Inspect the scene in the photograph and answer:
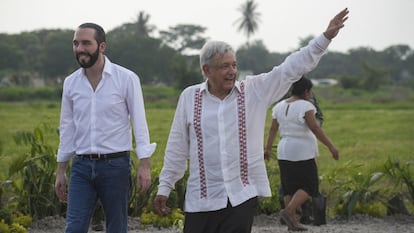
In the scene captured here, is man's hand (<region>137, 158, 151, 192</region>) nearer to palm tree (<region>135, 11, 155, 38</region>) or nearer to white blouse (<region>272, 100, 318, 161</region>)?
white blouse (<region>272, 100, 318, 161</region>)

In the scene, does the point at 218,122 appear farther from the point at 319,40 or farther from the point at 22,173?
the point at 22,173

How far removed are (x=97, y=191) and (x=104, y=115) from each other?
1.62ft

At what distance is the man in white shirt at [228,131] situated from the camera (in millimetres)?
4305

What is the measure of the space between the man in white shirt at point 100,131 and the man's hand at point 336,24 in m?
1.31

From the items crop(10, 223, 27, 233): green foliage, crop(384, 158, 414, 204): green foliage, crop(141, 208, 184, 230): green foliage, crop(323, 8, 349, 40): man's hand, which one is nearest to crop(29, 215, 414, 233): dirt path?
crop(141, 208, 184, 230): green foliage

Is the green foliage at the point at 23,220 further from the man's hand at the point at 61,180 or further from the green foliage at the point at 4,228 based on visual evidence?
the man's hand at the point at 61,180

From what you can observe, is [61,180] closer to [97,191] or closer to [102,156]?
[97,191]

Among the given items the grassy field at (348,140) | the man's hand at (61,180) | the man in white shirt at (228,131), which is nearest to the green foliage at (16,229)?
the grassy field at (348,140)

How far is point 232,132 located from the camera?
4.34m

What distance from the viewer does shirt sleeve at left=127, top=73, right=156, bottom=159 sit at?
4871 millimetres

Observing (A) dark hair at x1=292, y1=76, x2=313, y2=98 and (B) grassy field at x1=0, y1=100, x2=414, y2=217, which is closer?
(A) dark hair at x1=292, y1=76, x2=313, y2=98

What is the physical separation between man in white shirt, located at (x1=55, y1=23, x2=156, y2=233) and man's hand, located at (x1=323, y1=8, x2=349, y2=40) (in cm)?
131

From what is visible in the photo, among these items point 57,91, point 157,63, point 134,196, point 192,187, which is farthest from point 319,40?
point 157,63

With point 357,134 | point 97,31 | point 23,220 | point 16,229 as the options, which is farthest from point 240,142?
point 357,134
